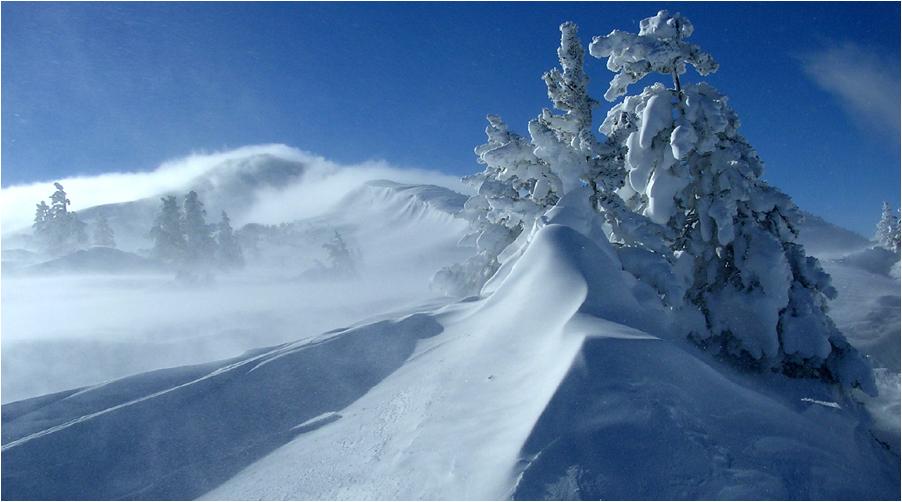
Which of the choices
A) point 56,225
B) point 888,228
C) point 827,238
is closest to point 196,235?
point 56,225

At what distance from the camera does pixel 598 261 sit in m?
10.5

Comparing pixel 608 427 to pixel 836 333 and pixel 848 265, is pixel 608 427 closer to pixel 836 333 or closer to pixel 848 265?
pixel 836 333

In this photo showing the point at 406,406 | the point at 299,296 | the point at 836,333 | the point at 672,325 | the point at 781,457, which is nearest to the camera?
the point at 781,457

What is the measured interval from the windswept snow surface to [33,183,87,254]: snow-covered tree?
6546 cm

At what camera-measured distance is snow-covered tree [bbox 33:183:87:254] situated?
62938mm

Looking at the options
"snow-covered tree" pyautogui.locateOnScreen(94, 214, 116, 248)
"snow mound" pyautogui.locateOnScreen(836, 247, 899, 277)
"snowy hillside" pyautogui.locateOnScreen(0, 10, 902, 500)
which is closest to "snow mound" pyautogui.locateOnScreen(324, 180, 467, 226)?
"snow-covered tree" pyautogui.locateOnScreen(94, 214, 116, 248)

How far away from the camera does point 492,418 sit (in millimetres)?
6590

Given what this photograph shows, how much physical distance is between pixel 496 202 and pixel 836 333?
30.5 ft

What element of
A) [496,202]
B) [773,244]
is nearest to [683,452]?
[773,244]

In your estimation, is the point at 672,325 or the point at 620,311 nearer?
the point at 620,311

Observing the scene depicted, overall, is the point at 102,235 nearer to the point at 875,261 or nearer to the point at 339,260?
the point at 339,260

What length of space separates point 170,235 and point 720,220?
49.4m

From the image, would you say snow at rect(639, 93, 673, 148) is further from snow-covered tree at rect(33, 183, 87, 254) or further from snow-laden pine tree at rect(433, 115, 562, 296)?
snow-covered tree at rect(33, 183, 87, 254)

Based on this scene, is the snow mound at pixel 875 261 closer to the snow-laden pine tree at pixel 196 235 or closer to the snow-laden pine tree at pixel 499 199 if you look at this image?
the snow-laden pine tree at pixel 499 199
